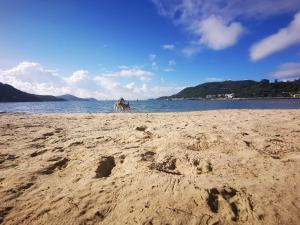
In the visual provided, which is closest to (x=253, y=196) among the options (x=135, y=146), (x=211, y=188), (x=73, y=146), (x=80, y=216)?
(x=211, y=188)

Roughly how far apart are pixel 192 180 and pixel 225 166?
1015 mm

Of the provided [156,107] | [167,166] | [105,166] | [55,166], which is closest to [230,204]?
[167,166]

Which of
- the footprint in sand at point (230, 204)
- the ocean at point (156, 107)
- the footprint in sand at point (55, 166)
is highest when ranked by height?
the footprint in sand at point (55, 166)

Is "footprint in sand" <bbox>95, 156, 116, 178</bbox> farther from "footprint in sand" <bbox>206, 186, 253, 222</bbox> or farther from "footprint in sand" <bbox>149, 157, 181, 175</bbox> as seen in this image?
"footprint in sand" <bbox>206, 186, 253, 222</bbox>

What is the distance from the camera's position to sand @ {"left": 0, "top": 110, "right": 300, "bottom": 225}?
10.1ft

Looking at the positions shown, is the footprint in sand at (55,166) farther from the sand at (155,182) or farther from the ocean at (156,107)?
the ocean at (156,107)

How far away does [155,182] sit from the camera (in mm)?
3828

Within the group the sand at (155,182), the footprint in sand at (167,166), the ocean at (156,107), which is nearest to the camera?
the sand at (155,182)

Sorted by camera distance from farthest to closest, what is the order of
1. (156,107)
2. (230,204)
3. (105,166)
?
1. (156,107)
2. (105,166)
3. (230,204)

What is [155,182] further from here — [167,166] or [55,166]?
[55,166]

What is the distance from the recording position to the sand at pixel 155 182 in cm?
306

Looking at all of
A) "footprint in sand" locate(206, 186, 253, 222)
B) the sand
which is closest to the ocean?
the sand

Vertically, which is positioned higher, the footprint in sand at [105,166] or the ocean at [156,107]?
the footprint in sand at [105,166]

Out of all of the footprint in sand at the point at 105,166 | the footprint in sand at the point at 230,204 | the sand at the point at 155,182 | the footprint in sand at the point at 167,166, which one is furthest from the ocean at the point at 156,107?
the footprint in sand at the point at 230,204
